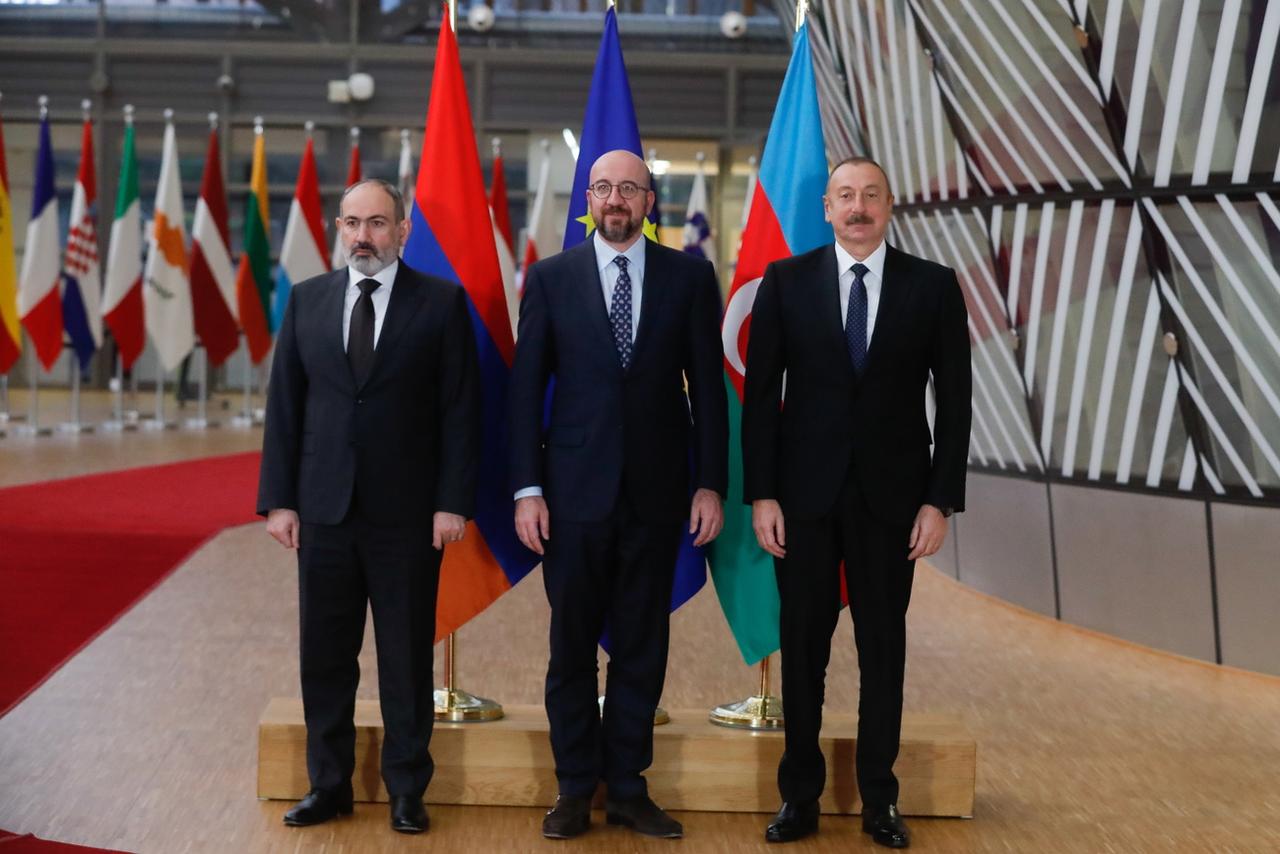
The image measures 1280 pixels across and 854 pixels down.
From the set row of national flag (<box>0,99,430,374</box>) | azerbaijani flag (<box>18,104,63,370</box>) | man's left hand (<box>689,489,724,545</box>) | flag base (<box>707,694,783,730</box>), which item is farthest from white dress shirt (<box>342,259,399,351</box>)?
azerbaijani flag (<box>18,104,63,370</box>)

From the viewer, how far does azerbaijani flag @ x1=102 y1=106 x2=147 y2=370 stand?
14484mm

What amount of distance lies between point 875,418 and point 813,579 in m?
0.45

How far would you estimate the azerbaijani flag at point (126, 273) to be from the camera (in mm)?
14484

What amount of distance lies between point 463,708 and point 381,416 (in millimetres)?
1030

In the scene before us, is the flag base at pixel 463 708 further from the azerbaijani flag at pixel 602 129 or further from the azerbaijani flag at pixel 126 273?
the azerbaijani flag at pixel 126 273

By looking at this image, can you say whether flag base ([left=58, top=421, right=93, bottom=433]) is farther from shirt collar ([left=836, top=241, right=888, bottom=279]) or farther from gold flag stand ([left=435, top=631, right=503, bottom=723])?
shirt collar ([left=836, top=241, right=888, bottom=279])

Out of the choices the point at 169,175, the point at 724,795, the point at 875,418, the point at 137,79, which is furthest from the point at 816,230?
the point at 137,79

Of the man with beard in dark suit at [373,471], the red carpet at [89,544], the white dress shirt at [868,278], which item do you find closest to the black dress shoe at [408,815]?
the man with beard in dark suit at [373,471]

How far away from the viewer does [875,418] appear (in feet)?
12.3

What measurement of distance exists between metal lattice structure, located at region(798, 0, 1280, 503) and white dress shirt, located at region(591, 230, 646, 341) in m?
3.03

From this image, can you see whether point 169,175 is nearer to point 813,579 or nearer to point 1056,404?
point 1056,404

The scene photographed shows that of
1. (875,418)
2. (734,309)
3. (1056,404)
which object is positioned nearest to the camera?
(875,418)

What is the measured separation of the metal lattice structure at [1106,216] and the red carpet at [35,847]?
4643 millimetres

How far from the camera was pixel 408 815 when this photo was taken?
387 cm
